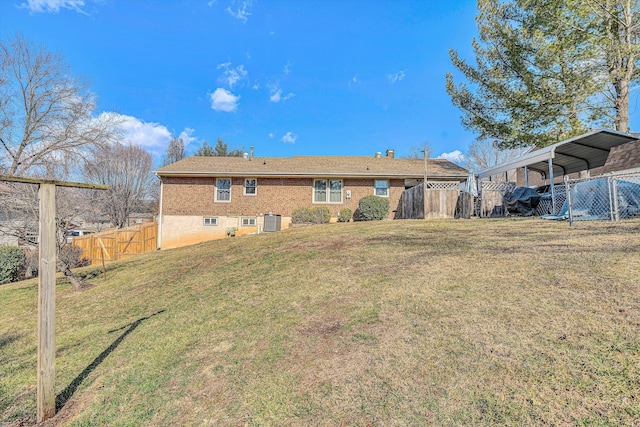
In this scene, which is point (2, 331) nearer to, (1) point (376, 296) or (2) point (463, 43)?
(1) point (376, 296)

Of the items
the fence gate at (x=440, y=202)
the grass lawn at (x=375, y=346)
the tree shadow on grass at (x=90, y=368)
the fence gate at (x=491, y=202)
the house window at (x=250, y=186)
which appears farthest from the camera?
the house window at (x=250, y=186)

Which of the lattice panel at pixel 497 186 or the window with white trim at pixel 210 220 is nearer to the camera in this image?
the lattice panel at pixel 497 186

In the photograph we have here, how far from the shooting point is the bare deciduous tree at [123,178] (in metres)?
24.7

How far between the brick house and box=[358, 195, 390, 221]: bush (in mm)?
1036

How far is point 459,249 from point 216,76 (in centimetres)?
2179

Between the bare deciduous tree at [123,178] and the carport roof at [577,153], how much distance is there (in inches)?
1058

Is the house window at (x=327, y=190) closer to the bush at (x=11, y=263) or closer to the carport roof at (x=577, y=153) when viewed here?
the carport roof at (x=577, y=153)

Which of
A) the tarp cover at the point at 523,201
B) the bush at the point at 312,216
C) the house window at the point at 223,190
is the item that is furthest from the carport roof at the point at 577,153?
the house window at the point at 223,190

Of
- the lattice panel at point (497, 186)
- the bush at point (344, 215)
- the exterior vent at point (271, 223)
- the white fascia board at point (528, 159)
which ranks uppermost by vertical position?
the white fascia board at point (528, 159)

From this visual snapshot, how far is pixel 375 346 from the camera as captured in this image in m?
2.97

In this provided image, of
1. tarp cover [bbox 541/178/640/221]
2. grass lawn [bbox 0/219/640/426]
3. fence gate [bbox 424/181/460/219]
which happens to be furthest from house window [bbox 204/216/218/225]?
tarp cover [bbox 541/178/640/221]

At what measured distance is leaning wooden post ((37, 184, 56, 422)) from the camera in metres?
2.68

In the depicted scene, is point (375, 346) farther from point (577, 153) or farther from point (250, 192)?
point (250, 192)

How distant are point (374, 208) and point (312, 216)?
325 cm
